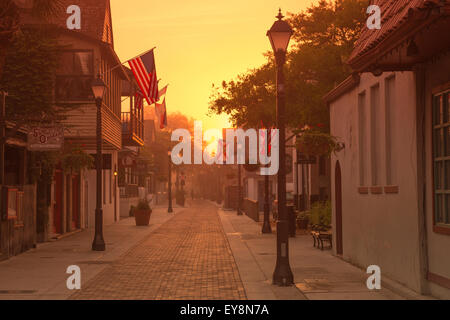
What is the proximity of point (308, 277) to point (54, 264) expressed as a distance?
22.0ft

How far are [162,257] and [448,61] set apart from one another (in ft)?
35.7

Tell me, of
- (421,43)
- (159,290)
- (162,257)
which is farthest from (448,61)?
(162,257)

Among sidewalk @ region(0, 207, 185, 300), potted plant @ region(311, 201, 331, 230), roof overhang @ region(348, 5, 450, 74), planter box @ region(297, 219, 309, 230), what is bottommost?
sidewalk @ region(0, 207, 185, 300)

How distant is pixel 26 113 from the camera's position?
19812 mm

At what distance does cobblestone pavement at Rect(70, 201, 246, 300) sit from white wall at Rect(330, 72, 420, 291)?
2.95m

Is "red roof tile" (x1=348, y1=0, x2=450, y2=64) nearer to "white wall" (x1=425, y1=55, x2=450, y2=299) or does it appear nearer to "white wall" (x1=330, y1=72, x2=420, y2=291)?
"white wall" (x1=425, y1=55, x2=450, y2=299)

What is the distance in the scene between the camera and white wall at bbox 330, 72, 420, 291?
11.9m

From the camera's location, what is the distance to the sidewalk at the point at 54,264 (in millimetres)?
12570

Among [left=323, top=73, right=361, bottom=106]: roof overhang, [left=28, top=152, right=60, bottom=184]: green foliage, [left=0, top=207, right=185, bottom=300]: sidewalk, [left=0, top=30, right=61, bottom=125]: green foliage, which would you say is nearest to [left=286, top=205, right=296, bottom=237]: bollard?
[left=0, top=207, right=185, bottom=300]: sidewalk

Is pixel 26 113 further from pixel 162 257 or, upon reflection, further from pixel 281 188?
pixel 281 188

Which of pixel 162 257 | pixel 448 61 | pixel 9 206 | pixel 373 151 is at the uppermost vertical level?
pixel 448 61

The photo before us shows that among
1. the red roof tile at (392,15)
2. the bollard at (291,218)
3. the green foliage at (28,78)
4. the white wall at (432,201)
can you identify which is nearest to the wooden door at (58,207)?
the green foliage at (28,78)

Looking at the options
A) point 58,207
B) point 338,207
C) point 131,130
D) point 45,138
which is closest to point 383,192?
point 338,207

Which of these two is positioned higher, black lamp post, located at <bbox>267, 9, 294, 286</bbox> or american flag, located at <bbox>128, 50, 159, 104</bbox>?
american flag, located at <bbox>128, 50, 159, 104</bbox>
